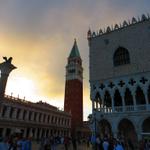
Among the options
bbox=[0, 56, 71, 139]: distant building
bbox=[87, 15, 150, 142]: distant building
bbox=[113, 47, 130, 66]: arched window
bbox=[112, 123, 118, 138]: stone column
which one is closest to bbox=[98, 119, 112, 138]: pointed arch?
bbox=[87, 15, 150, 142]: distant building

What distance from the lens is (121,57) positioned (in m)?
29.1

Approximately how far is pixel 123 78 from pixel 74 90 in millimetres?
39484

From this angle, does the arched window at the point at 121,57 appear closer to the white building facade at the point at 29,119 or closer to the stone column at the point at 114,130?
the stone column at the point at 114,130

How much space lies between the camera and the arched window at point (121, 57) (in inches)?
1127

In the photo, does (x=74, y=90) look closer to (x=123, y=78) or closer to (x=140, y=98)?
(x=140, y=98)

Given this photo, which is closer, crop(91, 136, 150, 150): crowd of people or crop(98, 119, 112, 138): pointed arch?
crop(91, 136, 150, 150): crowd of people

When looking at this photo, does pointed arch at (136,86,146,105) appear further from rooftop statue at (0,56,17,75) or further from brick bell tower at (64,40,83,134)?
Answer: brick bell tower at (64,40,83,134)

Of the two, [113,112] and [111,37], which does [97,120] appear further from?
[111,37]

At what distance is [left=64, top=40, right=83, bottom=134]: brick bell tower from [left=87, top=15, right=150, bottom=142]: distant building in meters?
33.7

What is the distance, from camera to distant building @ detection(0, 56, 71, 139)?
126ft

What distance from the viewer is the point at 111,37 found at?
31.2 m

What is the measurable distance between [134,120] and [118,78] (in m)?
6.46

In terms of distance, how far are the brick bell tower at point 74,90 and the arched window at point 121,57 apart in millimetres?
37152

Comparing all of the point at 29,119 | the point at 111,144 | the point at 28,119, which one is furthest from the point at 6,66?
the point at 29,119
